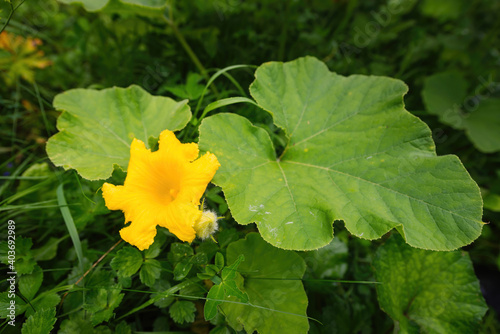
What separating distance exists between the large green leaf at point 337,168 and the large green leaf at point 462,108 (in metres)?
1.46

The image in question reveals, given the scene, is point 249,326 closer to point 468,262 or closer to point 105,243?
point 105,243

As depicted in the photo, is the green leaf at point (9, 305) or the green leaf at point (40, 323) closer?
the green leaf at point (40, 323)

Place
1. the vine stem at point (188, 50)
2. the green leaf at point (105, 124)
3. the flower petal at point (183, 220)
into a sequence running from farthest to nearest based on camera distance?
1. the vine stem at point (188, 50)
2. the green leaf at point (105, 124)
3. the flower petal at point (183, 220)

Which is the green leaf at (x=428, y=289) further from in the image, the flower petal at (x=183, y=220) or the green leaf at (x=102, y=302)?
the green leaf at (x=102, y=302)

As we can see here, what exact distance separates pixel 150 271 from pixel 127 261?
0.35 feet

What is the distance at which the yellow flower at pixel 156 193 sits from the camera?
4.07 ft

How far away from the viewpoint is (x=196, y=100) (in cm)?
→ 228

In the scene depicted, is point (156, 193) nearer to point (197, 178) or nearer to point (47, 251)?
point (197, 178)

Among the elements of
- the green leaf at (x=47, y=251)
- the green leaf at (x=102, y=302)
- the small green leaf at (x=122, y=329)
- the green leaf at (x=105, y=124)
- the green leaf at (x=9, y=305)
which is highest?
the green leaf at (x=105, y=124)

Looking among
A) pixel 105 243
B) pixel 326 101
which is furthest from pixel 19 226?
pixel 326 101

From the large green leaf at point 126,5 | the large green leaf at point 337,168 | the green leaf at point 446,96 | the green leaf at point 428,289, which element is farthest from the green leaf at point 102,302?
the green leaf at point 446,96

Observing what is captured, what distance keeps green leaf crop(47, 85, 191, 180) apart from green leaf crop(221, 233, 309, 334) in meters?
0.71

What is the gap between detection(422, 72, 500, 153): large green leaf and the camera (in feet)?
9.40

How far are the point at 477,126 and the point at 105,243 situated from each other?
3.17 meters
